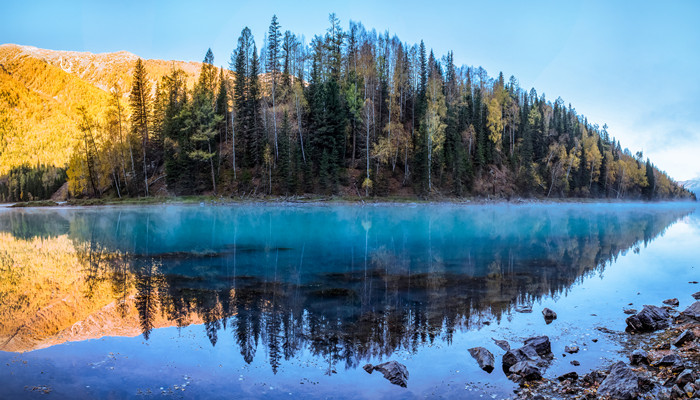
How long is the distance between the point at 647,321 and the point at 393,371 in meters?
6.92

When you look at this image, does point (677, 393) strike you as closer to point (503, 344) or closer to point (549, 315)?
point (503, 344)

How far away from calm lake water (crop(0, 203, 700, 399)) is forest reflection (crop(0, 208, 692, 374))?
0.06 meters

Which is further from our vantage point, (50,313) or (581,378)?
(50,313)

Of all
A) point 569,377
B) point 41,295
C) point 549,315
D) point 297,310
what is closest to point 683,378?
point 569,377

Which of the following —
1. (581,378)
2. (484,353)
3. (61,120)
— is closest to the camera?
(581,378)

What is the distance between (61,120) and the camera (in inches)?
7092

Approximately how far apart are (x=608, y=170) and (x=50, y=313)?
108 meters

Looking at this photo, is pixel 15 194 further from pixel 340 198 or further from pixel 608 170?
pixel 608 170

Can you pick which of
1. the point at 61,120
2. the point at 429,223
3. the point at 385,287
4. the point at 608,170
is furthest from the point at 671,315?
the point at 61,120

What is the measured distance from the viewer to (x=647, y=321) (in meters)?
9.21

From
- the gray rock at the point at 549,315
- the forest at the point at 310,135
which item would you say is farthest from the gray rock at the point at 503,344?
the forest at the point at 310,135

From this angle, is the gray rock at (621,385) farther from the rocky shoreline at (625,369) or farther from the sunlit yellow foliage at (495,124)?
the sunlit yellow foliage at (495,124)

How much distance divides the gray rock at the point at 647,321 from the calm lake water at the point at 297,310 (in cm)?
46

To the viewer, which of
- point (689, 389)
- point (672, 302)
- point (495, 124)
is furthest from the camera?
point (495, 124)
